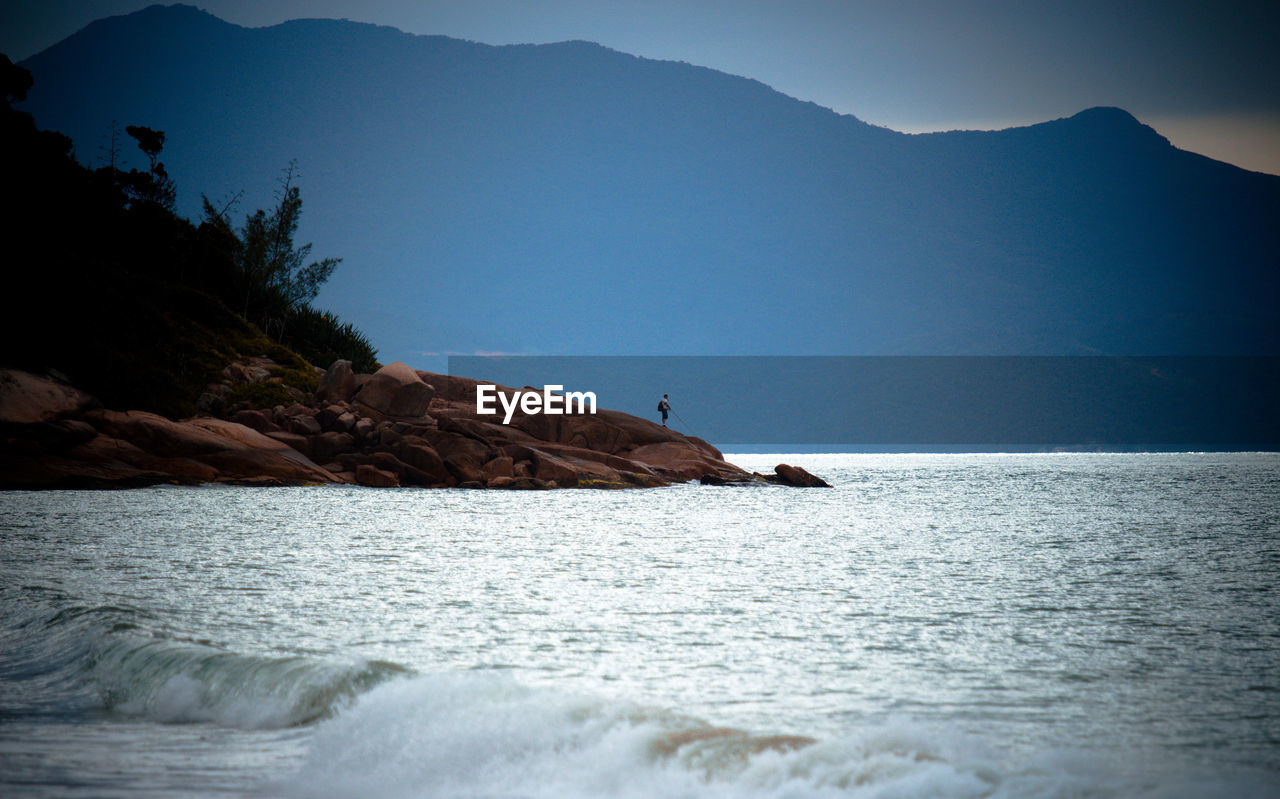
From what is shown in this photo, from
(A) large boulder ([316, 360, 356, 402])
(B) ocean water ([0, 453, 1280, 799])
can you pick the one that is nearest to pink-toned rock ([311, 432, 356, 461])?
(A) large boulder ([316, 360, 356, 402])

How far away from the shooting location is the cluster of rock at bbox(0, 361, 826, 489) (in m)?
33.8

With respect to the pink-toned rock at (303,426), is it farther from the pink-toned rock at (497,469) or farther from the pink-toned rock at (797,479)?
the pink-toned rock at (797,479)

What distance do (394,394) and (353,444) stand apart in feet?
9.86

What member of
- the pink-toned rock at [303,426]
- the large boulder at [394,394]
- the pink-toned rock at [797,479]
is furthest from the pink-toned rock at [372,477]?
the pink-toned rock at [797,479]

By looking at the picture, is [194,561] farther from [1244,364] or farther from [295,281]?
A: [1244,364]

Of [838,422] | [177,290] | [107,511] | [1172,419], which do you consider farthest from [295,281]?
[1172,419]

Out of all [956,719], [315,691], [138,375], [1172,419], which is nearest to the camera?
[956,719]

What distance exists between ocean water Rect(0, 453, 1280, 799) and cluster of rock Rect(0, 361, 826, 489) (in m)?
14.7

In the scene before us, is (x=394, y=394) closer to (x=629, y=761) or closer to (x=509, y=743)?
(x=509, y=743)

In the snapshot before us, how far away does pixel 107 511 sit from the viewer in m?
26.2

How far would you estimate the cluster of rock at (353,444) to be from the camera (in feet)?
111

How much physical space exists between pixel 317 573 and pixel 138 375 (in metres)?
27.4

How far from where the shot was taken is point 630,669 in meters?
9.17

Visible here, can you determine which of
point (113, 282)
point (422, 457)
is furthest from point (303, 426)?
point (113, 282)
